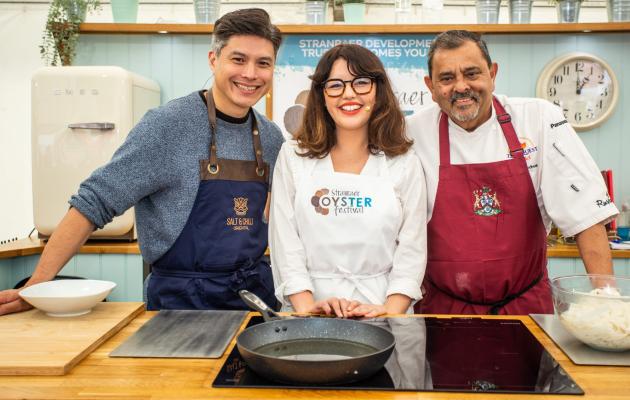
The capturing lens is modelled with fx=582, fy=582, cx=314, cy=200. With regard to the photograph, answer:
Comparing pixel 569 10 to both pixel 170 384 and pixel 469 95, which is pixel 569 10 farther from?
pixel 170 384

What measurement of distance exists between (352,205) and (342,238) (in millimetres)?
115

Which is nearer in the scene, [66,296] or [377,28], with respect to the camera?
[66,296]

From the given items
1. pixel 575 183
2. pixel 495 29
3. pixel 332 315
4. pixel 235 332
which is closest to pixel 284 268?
pixel 332 315

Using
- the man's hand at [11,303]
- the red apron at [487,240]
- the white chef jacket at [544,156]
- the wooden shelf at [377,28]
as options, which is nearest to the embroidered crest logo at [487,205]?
the red apron at [487,240]

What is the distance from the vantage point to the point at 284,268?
6.28ft

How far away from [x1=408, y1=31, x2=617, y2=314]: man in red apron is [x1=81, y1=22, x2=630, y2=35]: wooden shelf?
1.73 m

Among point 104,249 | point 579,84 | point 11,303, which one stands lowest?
point 104,249

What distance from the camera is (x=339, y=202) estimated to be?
1.94 m

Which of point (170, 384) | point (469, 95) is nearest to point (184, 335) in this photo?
point (170, 384)

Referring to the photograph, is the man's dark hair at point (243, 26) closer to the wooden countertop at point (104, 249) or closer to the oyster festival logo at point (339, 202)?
the oyster festival logo at point (339, 202)

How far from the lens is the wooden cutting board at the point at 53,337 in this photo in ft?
3.69

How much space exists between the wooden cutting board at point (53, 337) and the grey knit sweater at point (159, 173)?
38 centimetres

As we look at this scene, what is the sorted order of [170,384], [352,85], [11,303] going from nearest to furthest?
[170,384] → [11,303] → [352,85]

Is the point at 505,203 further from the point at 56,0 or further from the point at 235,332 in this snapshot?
the point at 56,0
